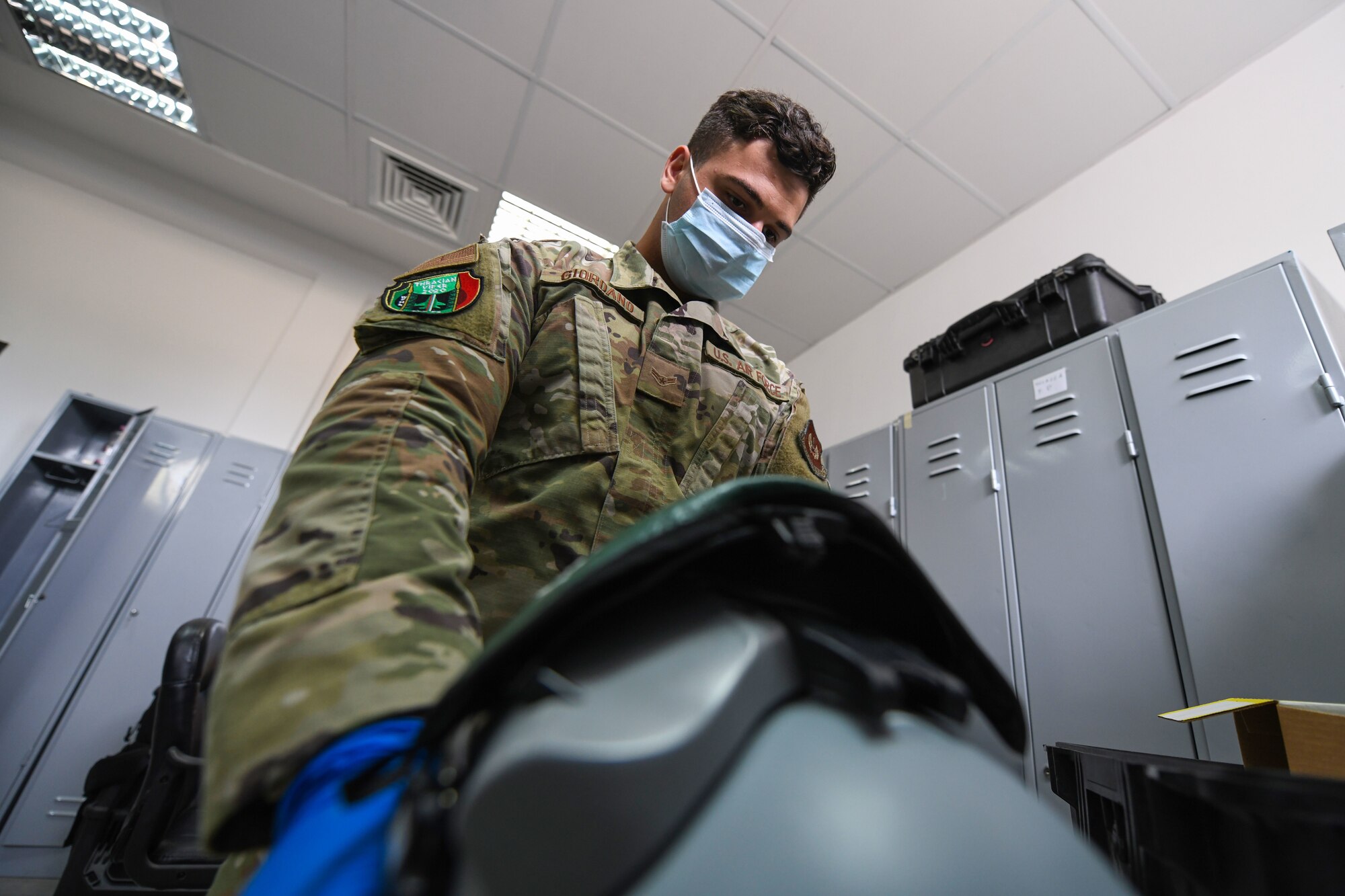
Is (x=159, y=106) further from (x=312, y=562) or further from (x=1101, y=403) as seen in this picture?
(x=1101, y=403)

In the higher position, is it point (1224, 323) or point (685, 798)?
point (1224, 323)

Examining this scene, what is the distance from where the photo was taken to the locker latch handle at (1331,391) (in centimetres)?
104

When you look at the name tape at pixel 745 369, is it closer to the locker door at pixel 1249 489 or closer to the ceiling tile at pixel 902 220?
the locker door at pixel 1249 489

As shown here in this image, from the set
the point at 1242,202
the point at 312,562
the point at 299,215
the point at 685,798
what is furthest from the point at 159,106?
the point at 1242,202

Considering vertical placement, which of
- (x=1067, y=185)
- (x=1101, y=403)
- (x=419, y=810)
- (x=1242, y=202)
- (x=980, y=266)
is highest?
(x=1067, y=185)

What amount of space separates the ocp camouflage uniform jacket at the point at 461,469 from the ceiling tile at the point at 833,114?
5.53ft

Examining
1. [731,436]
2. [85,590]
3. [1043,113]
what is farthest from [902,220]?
[85,590]

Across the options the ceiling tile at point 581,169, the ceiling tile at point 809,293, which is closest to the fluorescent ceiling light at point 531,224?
the ceiling tile at point 581,169

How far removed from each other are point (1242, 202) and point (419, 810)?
2.61m

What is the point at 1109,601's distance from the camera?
1295 millimetres

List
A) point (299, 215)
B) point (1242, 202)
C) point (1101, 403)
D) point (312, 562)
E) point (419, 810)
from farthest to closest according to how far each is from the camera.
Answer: point (299, 215)
point (1242, 202)
point (1101, 403)
point (312, 562)
point (419, 810)

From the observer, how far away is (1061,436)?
1.51 metres

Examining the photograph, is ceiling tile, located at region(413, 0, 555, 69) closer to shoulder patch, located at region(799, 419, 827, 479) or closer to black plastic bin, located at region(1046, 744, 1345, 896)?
shoulder patch, located at region(799, 419, 827, 479)

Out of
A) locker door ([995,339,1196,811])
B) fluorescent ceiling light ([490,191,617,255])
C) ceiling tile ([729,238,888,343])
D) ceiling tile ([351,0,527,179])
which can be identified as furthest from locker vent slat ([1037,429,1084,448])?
ceiling tile ([351,0,527,179])
